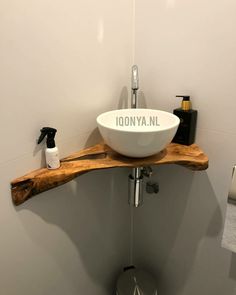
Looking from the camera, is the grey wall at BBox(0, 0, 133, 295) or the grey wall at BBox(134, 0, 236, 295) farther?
the grey wall at BBox(134, 0, 236, 295)

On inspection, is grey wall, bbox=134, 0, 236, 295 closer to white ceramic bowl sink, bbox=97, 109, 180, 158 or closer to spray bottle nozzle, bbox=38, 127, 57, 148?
white ceramic bowl sink, bbox=97, 109, 180, 158

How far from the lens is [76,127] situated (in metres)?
0.98

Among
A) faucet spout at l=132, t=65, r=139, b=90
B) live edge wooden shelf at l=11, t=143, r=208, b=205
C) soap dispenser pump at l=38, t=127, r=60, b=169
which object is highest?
faucet spout at l=132, t=65, r=139, b=90

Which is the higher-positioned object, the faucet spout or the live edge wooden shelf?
the faucet spout

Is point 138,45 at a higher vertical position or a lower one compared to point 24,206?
higher

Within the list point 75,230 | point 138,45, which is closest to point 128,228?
point 75,230

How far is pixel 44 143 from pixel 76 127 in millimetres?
152

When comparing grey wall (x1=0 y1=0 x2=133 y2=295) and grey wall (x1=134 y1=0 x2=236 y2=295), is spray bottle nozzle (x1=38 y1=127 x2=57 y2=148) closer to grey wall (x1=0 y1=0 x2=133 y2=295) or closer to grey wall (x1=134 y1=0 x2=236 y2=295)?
grey wall (x1=0 y1=0 x2=133 y2=295)

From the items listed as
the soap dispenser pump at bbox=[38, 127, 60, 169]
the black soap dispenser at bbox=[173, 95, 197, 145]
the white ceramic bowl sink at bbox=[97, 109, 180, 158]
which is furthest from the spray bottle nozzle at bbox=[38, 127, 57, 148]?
the black soap dispenser at bbox=[173, 95, 197, 145]

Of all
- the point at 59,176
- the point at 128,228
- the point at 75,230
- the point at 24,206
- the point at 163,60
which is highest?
the point at 163,60

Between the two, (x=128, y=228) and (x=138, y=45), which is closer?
(x=138, y=45)

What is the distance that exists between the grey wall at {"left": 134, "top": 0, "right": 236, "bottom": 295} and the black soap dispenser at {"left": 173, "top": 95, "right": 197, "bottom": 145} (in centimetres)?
3

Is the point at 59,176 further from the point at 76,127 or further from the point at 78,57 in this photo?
the point at 78,57

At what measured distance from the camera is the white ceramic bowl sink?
0.80 meters
